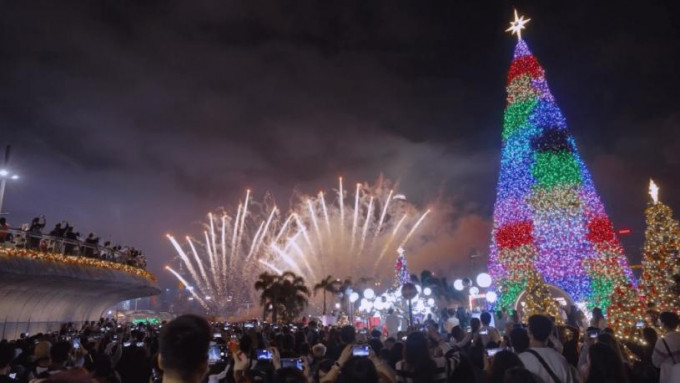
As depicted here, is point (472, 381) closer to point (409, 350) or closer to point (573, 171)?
point (409, 350)

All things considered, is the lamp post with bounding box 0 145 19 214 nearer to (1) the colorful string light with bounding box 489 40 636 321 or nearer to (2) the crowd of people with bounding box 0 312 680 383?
(2) the crowd of people with bounding box 0 312 680 383

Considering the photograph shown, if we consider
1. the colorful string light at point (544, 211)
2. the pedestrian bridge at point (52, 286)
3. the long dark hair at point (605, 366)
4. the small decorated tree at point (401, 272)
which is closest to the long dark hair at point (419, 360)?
the long dark hair at point (605, 366)

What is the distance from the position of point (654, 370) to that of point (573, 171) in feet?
74.2

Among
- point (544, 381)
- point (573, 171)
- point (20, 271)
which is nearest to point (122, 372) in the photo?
point (544, 381)

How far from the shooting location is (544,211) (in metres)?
26.9

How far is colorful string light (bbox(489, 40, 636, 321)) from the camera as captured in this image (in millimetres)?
25562

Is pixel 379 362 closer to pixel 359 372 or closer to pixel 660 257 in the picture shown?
pixel 359 372

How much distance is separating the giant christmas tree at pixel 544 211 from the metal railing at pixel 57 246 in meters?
23.5

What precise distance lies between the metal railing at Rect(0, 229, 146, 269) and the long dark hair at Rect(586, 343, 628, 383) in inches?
844

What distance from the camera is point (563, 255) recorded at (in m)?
26.1

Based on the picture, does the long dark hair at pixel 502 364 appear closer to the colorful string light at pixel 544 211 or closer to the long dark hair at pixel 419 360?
the long dark hair at pixel 419 360

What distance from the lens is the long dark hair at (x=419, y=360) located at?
510 cm

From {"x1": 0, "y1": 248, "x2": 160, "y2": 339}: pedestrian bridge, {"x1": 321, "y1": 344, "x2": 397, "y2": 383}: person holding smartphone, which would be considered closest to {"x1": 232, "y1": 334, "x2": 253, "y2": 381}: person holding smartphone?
{"x1": 321, "y1": 344, "x2": 397, "y2": 383}: person holding smartphone

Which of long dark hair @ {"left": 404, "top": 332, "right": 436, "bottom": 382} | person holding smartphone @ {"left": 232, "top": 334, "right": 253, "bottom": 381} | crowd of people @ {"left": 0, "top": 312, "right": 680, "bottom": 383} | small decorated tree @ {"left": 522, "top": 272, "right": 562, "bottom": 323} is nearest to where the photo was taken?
crowd of people @ {"left": 0, "top": 312, "right": 680, "bottom": 383}
